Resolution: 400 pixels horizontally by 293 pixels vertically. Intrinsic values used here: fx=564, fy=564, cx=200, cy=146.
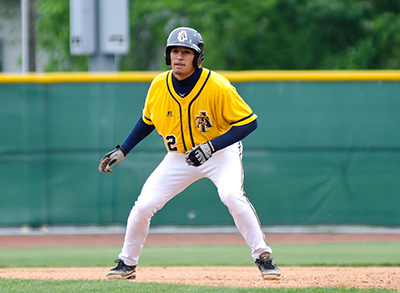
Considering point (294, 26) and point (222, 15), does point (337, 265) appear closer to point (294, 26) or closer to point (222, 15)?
point (222, 15)

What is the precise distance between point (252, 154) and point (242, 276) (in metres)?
2.94

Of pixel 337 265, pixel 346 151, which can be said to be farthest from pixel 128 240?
pixel 346 151

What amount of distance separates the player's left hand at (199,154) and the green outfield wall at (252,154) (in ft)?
11.5

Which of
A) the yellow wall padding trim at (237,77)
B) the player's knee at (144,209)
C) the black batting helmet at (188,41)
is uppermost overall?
the black batting helmet at (188,41)

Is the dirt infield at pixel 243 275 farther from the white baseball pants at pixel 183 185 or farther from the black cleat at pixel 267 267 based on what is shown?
the white baseball pants at pixel 183 185

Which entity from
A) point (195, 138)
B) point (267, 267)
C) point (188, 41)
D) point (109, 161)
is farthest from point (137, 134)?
point (267, 267)

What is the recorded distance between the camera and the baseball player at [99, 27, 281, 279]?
4094 millimetres

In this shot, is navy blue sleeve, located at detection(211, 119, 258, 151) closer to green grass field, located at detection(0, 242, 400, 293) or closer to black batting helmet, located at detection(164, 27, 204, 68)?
black batting helmet, located at detection(164, 27, 204, 68)

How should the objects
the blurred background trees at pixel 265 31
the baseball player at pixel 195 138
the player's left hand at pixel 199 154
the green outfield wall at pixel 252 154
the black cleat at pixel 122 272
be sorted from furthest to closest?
1. the blurred background trees at pixel 265 31
2. the green outfield wall at pixel 252 154
3. the black cleat at pixel 122 272
4. the baseball player at pixel 195 138
5. the player's left hand at pixel 199 154

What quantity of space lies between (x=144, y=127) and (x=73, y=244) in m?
3.02

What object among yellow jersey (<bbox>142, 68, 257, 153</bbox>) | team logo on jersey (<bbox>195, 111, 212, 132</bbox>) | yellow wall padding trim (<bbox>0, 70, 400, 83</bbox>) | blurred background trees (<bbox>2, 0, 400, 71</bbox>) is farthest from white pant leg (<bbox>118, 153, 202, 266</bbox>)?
blurred background trees (<bbox>2, 0, 400, 71</bbox>)

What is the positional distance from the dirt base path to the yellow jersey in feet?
3.63

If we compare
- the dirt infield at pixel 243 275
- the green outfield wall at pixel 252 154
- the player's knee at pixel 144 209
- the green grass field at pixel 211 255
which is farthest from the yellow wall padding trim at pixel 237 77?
the player's knee at pixel 144 209

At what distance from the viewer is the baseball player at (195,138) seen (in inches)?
161
